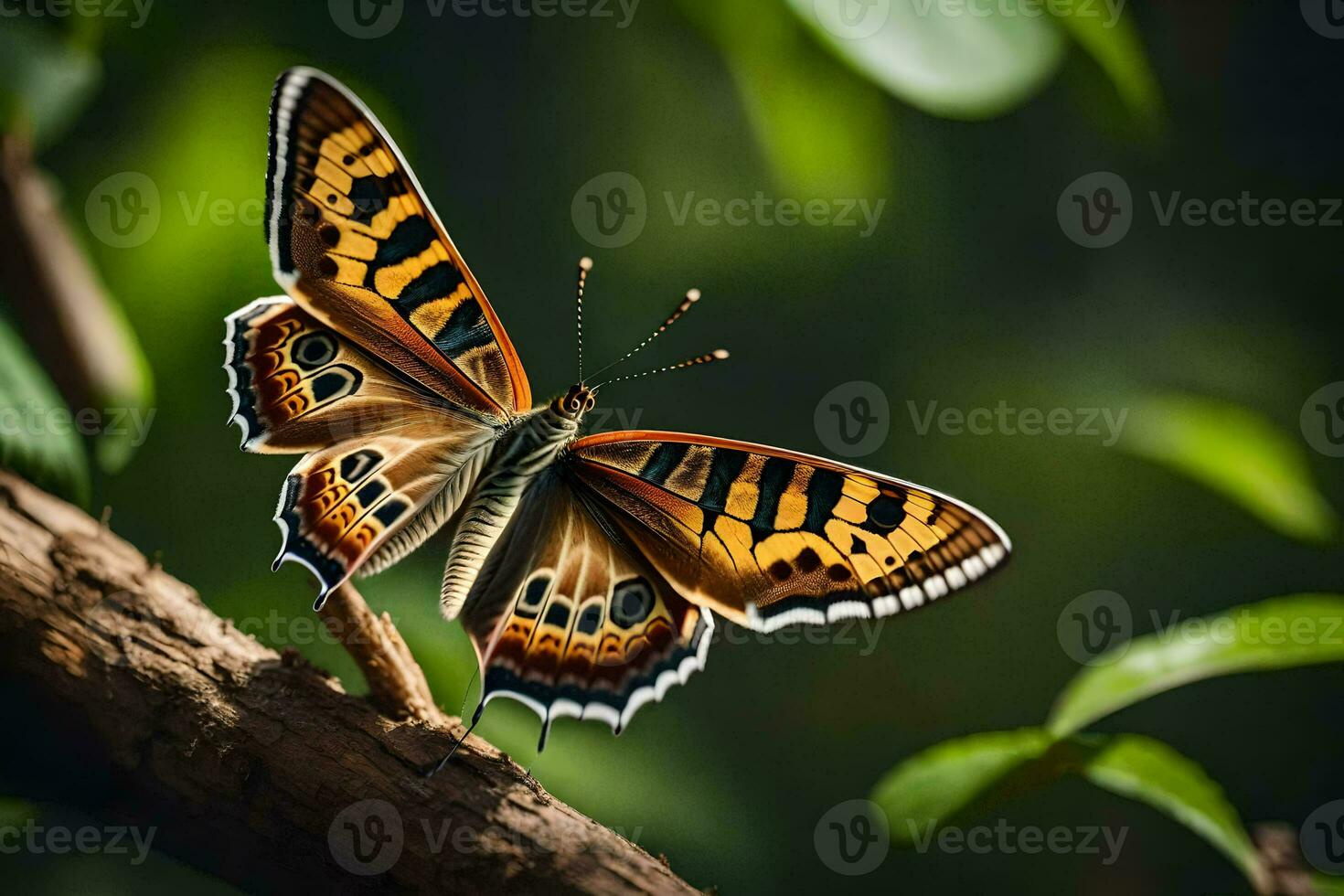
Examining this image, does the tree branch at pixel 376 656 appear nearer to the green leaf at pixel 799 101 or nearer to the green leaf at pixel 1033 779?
the green leaf at pixel 1033 779

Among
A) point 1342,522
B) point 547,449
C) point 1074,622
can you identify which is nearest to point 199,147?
point 547,449

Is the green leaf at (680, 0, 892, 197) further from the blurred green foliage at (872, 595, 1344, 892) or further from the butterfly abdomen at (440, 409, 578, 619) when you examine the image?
the blurred green foliage at (872, 595, 1344, 892)

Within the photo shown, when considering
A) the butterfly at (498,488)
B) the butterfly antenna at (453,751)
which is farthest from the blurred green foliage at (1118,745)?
the butterfly antenna at (453,751)

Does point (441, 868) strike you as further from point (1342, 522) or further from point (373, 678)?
point (1342, 522)

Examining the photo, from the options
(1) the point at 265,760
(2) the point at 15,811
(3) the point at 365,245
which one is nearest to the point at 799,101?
(3) the point at 365,245

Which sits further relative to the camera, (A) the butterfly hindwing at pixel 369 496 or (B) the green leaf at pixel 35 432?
(B) the green leaf at pixel 35 432

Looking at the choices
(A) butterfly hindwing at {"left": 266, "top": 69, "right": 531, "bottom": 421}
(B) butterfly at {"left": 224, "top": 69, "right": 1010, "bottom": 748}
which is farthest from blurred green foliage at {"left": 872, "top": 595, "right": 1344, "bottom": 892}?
(A) butterfly hindwing at {"left": 266, "top": 69, "right": 531, "bottom": 421}
